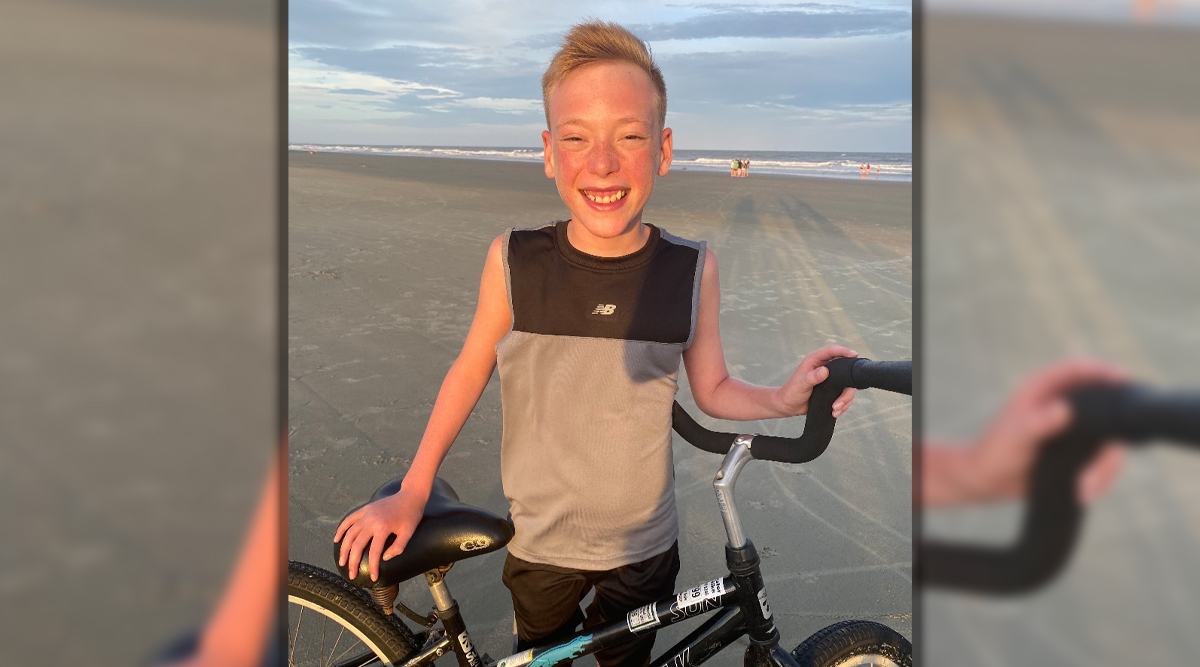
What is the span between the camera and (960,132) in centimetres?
37

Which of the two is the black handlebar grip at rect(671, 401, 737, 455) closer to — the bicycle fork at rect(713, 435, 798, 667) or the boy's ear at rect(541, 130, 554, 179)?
the bicycle fork at rect(713, 435, 798, 667)

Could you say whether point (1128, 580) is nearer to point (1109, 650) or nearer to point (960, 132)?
point (1109, 650)

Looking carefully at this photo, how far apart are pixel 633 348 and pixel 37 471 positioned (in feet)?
4.94

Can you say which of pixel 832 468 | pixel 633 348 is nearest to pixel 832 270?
pixel 832 468

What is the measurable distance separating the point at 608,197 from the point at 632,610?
919mm

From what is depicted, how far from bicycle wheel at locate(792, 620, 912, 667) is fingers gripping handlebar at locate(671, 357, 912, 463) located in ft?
1.68

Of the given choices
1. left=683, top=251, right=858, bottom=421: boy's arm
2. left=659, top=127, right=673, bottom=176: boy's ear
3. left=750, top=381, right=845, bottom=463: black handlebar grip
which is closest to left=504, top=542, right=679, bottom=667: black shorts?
left=683, top=251, right=858, bottom=421: boy's arm

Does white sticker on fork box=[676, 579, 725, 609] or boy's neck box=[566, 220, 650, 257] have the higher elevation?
boy's neck box=[566, 220, 650, 257]

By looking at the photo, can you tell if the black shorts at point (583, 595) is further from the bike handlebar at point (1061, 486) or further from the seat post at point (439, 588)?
the bike handlebar at point (1061, 486)

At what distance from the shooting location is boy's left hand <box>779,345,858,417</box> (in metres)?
1.38

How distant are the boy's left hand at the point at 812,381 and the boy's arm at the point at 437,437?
704mm

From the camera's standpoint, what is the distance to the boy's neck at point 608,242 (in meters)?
1.80

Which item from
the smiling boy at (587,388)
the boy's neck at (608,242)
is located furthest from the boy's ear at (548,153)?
the boy's neck at (608,242)

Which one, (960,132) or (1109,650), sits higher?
(960,132)
